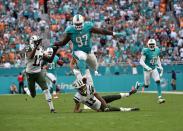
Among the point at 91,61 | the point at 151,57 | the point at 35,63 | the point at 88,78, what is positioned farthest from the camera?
the point at 151,57

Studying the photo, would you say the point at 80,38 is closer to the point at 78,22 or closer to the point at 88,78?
the point at 78,22

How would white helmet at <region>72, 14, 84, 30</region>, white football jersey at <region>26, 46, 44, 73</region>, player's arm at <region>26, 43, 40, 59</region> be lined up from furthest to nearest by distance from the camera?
white football jersey at <region>26, 46, 44, 73</region> < white helmet at <region>72, 14, 84, 30</region> < player's arm at <region>26, 43, 40, 59</region>

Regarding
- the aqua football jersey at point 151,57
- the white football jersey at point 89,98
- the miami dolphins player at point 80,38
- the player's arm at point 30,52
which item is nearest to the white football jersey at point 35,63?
the player's arm at point 30,52

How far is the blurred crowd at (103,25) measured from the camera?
33.2 meters

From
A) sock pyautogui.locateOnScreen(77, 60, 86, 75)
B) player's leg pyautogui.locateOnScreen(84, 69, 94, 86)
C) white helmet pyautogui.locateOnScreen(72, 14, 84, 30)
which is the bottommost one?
player's leg pyautogui.locateOnScreen(84, 69, 94, 86)

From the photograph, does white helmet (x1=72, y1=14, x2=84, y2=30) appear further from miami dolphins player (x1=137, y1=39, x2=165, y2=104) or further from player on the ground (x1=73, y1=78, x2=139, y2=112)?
miami dolphins player (x1=137, y1=39, x2=165, y2=104)

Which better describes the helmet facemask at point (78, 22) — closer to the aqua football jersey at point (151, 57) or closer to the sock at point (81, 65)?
the sock at point (81, 65)

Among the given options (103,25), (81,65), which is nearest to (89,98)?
(81,65)

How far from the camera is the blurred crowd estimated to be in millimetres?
33250

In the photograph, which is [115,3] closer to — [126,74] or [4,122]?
[126,74]

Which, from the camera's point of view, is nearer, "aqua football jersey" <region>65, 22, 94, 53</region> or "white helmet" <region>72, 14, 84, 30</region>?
"white helmet" <region>72, 14, 84, 30</region>

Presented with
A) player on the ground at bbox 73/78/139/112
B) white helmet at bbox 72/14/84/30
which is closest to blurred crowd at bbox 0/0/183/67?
white helmet at bbox 72/14/84/30

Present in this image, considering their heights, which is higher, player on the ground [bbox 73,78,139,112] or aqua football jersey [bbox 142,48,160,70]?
aqua football jersey [bbox 142,48,160,70]

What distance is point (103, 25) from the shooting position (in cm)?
3547
